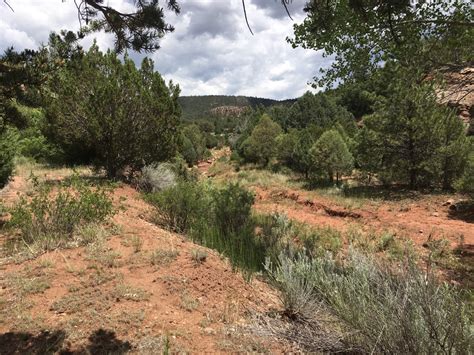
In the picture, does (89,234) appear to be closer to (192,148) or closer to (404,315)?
(404,315)

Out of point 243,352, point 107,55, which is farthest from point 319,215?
point 243,352

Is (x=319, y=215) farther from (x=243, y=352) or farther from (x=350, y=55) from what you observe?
(x=243, y=352)

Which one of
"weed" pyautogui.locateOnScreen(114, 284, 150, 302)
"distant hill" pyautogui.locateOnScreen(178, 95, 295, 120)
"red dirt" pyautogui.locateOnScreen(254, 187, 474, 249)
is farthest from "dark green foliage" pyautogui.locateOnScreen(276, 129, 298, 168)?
"distant hill" pyautogui.locateOnScreen(178, 95, 295, 120)

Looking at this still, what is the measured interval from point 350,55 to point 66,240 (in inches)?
257

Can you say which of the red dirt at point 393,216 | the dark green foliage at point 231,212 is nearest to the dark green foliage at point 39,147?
the red dirt at point 393,216

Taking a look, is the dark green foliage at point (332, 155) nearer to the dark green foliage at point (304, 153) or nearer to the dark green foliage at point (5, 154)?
the dark green foliage at point (304, 153)

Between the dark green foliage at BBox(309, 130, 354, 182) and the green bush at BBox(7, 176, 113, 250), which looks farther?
the dark green foliage at BBox(309, 130, 354, 182)

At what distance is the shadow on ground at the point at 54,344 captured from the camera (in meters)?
2.86

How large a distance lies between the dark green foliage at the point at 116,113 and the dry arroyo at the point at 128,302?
756 cm

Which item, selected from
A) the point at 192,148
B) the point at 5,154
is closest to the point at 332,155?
the point at 5,154

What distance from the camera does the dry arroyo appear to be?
305cm

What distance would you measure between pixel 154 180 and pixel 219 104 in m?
151

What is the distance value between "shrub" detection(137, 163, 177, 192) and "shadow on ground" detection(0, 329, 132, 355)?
896 cm

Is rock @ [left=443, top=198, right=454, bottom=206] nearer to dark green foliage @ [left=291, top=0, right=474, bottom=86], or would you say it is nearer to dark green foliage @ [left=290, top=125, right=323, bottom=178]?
dark green foliage @ [left=291, top=0, right=474, bottom=86]
